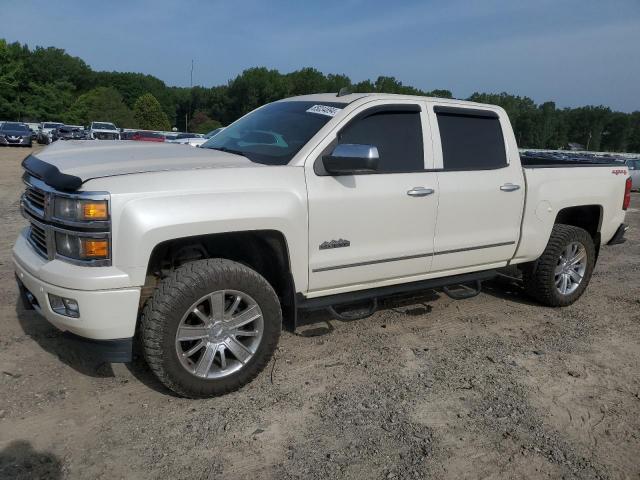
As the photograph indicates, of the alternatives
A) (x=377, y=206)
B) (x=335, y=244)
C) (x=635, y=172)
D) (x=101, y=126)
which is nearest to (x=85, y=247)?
(x=335, y=244)

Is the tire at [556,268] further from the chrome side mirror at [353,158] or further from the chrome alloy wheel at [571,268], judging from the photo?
the chrome side mirror at [353,158]

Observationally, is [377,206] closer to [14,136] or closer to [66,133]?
[14,136]

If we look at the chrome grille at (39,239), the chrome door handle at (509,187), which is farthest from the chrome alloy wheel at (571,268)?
the chrome grille at (39,239)

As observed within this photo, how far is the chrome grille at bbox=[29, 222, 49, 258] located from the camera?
3176 mm

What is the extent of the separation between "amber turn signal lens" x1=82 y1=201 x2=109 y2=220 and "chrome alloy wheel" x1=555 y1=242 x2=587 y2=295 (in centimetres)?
431

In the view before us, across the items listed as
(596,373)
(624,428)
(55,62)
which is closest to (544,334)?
(596,373)

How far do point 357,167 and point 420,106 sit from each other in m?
1.14

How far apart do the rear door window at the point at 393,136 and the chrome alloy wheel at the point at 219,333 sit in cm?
138

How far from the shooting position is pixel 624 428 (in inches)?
129

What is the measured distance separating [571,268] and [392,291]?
95.8 inches

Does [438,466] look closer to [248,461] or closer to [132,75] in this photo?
[248,461]

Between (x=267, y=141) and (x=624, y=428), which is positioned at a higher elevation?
(x=267, y=141)

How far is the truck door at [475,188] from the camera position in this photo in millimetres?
4293

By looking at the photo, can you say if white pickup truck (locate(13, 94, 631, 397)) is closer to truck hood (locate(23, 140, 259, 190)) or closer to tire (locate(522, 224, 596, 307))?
truck hood (locate(23, 140, 259, 190))
